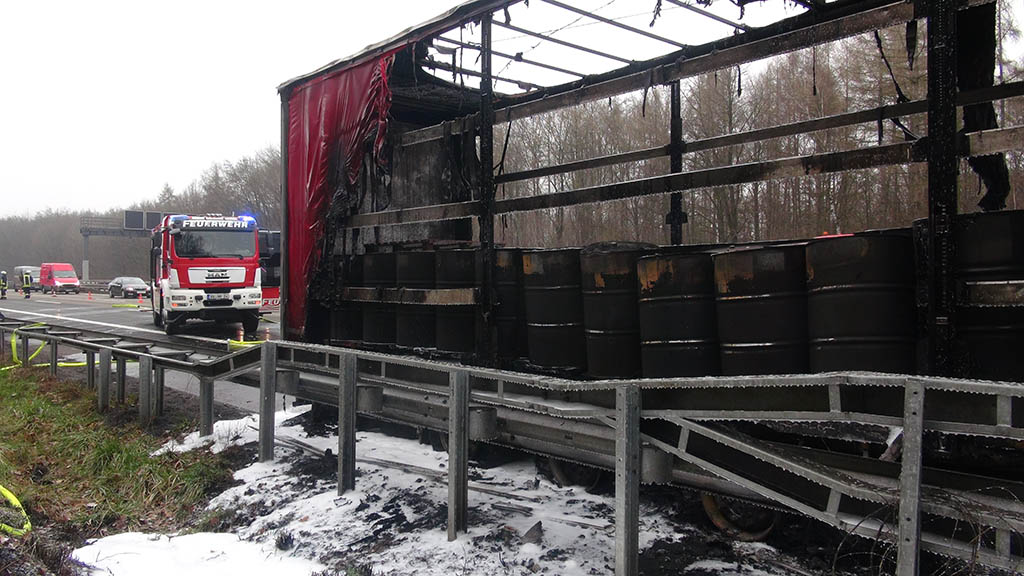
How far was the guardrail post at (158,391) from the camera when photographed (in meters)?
7.95

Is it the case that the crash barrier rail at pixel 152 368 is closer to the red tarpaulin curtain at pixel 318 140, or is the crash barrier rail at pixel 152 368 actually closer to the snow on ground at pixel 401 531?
the red tarpaulin curtain at pixel 318 140

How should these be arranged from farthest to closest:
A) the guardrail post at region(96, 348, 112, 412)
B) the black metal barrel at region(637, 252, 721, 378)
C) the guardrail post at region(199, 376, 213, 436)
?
the guardrail post at region(96, 348, 112, 412) → the guardrail post at region(199, 376, 213, 436) → the black metal barrel at region(637, 252, 721, 378)

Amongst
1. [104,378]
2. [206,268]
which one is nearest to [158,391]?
[104,378]

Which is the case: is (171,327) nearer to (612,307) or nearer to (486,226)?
(486,226)

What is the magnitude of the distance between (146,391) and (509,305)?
4870 millimetres

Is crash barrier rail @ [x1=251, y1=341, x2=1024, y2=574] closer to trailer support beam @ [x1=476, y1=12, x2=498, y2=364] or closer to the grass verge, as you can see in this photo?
trailer support beam @ [x1=476, y1=12, x2=498, y2=364]

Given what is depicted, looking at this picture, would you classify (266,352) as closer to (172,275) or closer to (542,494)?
(542,494)

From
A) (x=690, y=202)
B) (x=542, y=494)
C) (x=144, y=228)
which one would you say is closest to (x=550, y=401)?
(x=542, y=494)

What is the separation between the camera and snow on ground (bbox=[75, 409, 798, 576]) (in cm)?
421

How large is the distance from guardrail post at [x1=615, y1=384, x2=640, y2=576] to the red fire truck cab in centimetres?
1640

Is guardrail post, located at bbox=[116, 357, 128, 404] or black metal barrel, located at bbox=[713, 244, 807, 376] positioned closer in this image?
black metal barrel, located at bbox=[713, 244, 807, 376]

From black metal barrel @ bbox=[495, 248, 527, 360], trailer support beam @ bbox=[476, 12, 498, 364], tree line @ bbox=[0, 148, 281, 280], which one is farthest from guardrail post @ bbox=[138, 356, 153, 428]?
tree line @ bbox=[0, 148, 281, 280]

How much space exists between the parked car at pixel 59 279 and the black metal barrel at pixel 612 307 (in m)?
57.5

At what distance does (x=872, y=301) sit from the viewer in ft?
11.3
